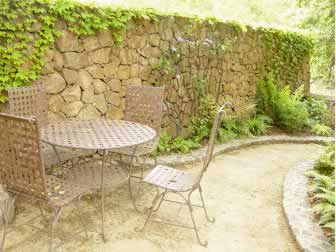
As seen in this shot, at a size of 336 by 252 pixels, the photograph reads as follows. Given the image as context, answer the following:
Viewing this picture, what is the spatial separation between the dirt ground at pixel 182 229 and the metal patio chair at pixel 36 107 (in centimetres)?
48

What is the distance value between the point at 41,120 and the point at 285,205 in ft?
8.47

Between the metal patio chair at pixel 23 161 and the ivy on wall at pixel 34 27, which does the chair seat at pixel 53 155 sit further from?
the metal patio chair at pixel 23 161

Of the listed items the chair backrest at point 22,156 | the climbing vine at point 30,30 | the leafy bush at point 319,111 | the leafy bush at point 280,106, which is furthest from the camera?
the leafy bush at point 319,111

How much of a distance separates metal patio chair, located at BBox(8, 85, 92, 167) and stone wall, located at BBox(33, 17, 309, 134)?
0.34 meters

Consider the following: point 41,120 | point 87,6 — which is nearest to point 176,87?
point 87,6

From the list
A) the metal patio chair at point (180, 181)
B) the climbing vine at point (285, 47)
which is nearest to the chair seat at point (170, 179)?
the metal patio chair at point (180, 181)

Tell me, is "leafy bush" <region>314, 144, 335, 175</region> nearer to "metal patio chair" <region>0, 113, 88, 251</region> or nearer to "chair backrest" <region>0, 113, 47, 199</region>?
"metal patio chair" <region>0, 113, 88, 251</region>

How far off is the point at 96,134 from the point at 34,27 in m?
1.42

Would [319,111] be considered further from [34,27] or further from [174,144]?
[34,27]

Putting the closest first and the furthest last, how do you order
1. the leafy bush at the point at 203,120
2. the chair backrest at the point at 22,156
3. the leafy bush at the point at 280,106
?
the chair backrest at the point at 22,156 < the leafy bush at the point at 203,120 < the leafy bush at the point at 280,106

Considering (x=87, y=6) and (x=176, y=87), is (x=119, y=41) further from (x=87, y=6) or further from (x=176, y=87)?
(x=176, y=87)

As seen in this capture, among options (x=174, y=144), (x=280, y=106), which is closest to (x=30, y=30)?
(x=174, y=144)

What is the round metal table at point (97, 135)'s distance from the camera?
283cm

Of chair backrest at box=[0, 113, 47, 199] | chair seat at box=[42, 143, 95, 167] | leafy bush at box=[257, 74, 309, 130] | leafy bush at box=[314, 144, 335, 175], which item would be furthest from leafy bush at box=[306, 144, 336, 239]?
leafy bush at box=[257, 74, 309, 130]
